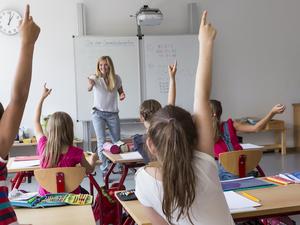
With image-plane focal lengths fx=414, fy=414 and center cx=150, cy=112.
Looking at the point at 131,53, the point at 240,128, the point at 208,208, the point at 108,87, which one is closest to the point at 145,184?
the point at 208,208

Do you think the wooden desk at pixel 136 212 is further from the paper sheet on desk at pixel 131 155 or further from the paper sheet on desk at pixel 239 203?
the paper sheet on desk at pixel 131 155

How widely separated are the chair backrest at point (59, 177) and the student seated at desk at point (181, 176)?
1.23 meters

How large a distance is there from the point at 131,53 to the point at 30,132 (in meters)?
2.00

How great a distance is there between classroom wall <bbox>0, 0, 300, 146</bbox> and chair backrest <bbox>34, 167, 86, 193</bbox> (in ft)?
12.8

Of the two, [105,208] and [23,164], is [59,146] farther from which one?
[105,208]

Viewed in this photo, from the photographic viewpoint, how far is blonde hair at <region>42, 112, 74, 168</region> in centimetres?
287

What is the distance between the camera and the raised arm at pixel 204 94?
1.52 metres

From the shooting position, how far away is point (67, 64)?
6500 millimetres

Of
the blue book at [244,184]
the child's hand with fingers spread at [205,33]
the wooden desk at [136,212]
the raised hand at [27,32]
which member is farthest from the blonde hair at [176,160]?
the blue book at [244,184]

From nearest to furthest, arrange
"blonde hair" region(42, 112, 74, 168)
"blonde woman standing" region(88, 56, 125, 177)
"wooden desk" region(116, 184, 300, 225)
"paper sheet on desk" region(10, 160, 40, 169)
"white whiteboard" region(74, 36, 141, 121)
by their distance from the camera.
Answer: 1. "wooden desk" region(116, 184, 300, 225)
2. "blonde hair" region(42, 112, 74, 168)
3. "paper sheet on desk" region(10, 160, 40, 169)
4. "blonde woman standing" region(88, 56, 125, 177)
5. "white whiteboard" region(74, 36, 141, 121)

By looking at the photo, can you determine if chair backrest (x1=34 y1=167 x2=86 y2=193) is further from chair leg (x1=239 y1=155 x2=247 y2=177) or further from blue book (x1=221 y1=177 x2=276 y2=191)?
chair leg (x1=239 y1=155 x2=247 y2=177)

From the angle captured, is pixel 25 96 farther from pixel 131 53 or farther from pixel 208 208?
pixel 131 53

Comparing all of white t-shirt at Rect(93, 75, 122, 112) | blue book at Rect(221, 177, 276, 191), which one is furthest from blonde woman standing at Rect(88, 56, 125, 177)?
blue book at Rect(221, 177, 276, 191)

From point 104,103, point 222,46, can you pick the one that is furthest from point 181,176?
point 222,46
